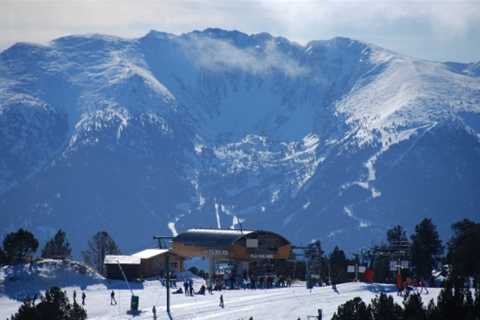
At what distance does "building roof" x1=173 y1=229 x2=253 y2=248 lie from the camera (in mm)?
163625

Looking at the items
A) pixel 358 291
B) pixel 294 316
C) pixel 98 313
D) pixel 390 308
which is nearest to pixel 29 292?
pixel 98 313

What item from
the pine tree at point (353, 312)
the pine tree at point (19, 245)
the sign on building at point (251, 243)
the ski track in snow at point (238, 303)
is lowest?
the pine tree at point (353, 312)

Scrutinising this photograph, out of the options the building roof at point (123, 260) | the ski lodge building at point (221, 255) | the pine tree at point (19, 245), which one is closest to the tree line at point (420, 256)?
the ski lodge building at point (221, 255)

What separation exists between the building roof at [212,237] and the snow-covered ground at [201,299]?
25.8 metres

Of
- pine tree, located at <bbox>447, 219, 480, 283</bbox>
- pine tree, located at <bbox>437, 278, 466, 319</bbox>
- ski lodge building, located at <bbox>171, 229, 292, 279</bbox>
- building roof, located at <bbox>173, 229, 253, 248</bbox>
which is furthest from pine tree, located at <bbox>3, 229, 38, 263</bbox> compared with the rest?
pine tree, located at <bbox>437, 278, 466, 319</bbox>

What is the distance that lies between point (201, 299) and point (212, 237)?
5379 centimetres

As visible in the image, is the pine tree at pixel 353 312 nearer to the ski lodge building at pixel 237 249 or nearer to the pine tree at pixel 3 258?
the pine tree at pixel 3 258

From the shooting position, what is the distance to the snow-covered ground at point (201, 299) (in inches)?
3898

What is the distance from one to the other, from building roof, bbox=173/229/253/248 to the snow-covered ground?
25790mm

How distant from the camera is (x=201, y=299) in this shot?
115m

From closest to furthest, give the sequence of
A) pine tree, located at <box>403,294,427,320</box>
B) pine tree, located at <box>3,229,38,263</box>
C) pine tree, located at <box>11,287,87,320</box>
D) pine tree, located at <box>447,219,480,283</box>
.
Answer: pine tree, located at <box>403,294,427,320</box>
pine tree, located at <box>11,287,87,320</box>
pine tree, located at <box>447,219,480,283</box>
pine tree, located at <box>3,229,38,263</box>

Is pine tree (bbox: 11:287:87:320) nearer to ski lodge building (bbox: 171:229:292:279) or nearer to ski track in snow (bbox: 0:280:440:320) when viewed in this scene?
ski track in snow (bbox: 0:280:440:320)

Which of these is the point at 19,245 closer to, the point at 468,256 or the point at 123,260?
the point at 123,260

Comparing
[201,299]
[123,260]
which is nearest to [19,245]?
[123,260]
